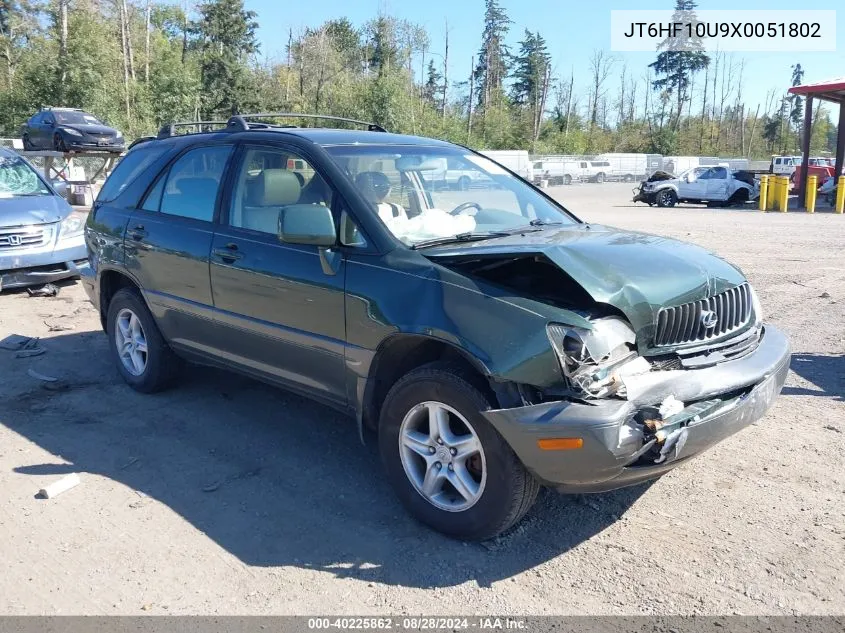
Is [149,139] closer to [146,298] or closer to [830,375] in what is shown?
[146,298]

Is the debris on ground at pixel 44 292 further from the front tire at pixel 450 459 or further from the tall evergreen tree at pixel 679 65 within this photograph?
the tall evergreen tree at pixel 679 65

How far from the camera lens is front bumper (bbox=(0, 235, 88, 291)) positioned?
29.1 ft

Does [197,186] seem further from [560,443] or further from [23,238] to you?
[23,238]

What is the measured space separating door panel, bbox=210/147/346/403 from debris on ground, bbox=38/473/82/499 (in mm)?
1136

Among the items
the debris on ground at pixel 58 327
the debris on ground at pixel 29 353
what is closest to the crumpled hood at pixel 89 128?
the debris on ground at pixel 58 327

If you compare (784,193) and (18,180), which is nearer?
(18,180)

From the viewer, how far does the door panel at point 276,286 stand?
155 inches

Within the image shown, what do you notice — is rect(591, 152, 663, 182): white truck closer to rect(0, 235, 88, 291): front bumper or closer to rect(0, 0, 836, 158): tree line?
rect(0, 0, 836, 158): tree line

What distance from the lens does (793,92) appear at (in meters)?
25.3

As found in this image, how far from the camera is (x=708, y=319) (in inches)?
138

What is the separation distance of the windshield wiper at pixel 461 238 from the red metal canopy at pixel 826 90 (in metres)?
24.5

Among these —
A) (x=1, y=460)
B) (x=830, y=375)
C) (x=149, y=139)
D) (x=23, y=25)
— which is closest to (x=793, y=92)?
(x=830, y=375)

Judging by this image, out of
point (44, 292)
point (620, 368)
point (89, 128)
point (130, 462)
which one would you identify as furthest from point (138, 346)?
point (89, 128)

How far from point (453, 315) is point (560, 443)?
2.47 feet
